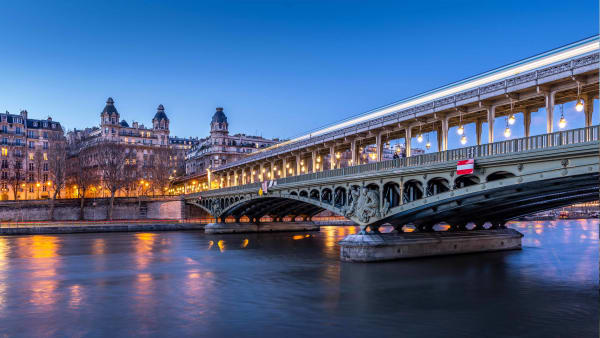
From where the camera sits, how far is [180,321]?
20.8 metres

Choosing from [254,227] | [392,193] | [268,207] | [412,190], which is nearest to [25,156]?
[254,227]

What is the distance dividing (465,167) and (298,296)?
12.1m

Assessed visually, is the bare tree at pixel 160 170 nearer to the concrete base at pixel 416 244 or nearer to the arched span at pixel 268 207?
the arched span at pixel 268 207

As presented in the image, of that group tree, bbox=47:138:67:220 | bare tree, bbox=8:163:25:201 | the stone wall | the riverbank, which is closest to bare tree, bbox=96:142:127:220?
the stone wall

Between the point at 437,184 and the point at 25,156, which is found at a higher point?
the point at 25,156

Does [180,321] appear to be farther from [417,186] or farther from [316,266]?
[417,186]

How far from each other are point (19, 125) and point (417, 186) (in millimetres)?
129518

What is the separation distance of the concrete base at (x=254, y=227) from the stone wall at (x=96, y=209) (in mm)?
25621

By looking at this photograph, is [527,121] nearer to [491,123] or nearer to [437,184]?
[491,123]

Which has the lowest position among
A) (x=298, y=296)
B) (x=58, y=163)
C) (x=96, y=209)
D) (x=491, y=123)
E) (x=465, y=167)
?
(x=298, y=296)

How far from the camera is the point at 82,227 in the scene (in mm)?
80438

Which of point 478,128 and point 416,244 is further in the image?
point 416,244

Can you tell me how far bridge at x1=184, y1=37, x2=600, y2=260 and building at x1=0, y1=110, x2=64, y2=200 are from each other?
3760 inches

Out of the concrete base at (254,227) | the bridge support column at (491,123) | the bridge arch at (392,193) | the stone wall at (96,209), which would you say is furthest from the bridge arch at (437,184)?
the stone wall at (96,209)
